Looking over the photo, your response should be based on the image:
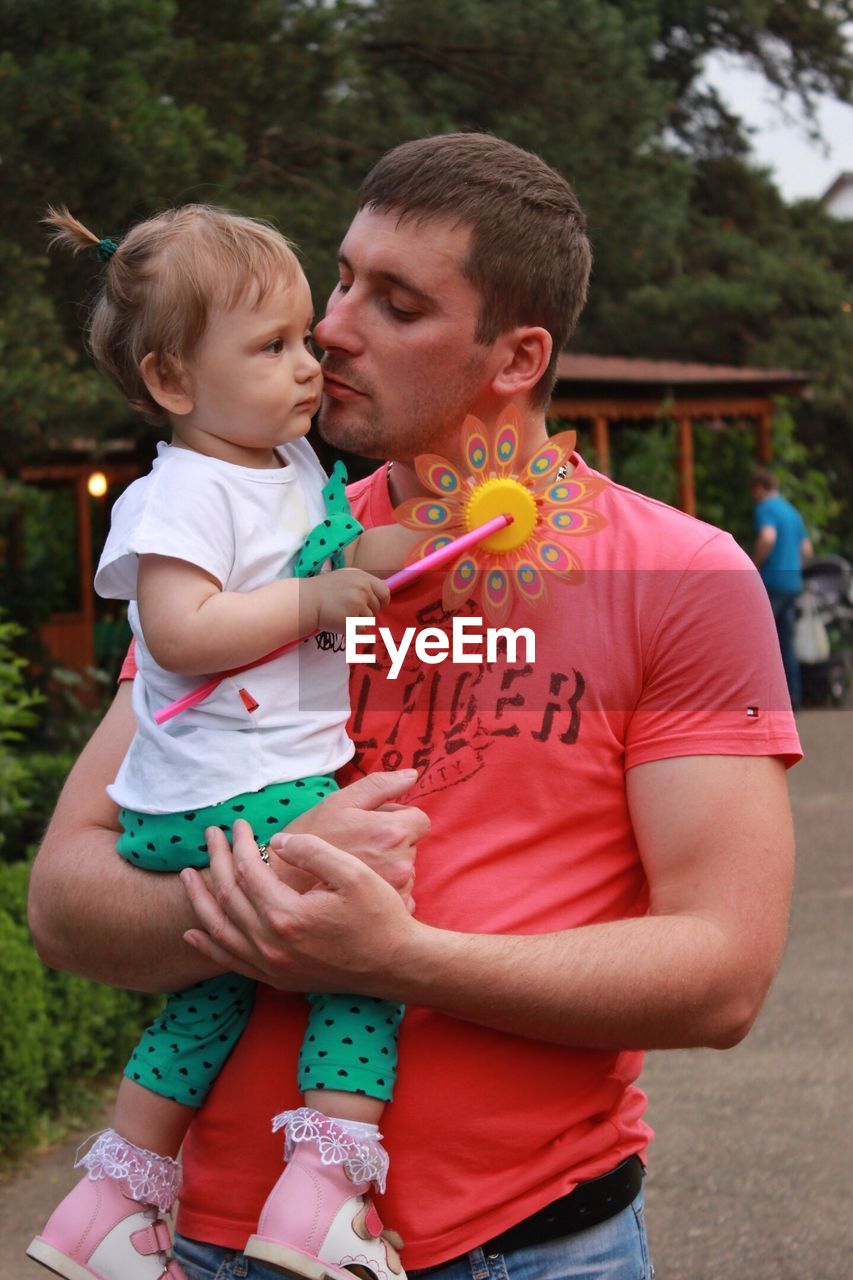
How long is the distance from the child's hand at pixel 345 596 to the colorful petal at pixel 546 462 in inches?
9.0

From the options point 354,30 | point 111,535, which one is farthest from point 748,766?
point 354,30

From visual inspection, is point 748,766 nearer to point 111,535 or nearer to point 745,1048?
point 111,535

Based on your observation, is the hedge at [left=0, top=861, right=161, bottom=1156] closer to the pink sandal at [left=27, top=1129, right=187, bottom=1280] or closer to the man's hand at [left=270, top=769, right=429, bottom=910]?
the pink sandal at [left=27, top=1129, right=187, bottom=1280]

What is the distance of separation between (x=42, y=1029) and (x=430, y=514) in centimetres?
361

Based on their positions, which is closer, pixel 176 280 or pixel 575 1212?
pixel 575 1212

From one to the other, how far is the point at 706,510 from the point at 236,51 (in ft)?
34.7

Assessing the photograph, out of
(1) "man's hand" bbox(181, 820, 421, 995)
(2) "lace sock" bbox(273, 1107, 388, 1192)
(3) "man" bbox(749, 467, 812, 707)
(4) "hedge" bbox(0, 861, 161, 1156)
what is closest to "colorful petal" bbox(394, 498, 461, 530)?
(1) "man's hand" bbox(181, 820, 421, 995)

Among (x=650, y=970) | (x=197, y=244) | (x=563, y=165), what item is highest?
(x=197, y=244)

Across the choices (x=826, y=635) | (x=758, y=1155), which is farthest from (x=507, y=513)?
(x=826, y=635)

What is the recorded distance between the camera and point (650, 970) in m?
1.81

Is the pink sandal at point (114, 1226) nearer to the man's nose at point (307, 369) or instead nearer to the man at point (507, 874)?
the man at point (507, 874)

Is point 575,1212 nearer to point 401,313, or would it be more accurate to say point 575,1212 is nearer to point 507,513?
point 507,513

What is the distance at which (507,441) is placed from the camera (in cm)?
209

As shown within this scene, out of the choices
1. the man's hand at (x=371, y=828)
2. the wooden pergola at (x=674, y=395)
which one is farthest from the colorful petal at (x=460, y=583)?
the wooden pergola at (x=674, y=395)
